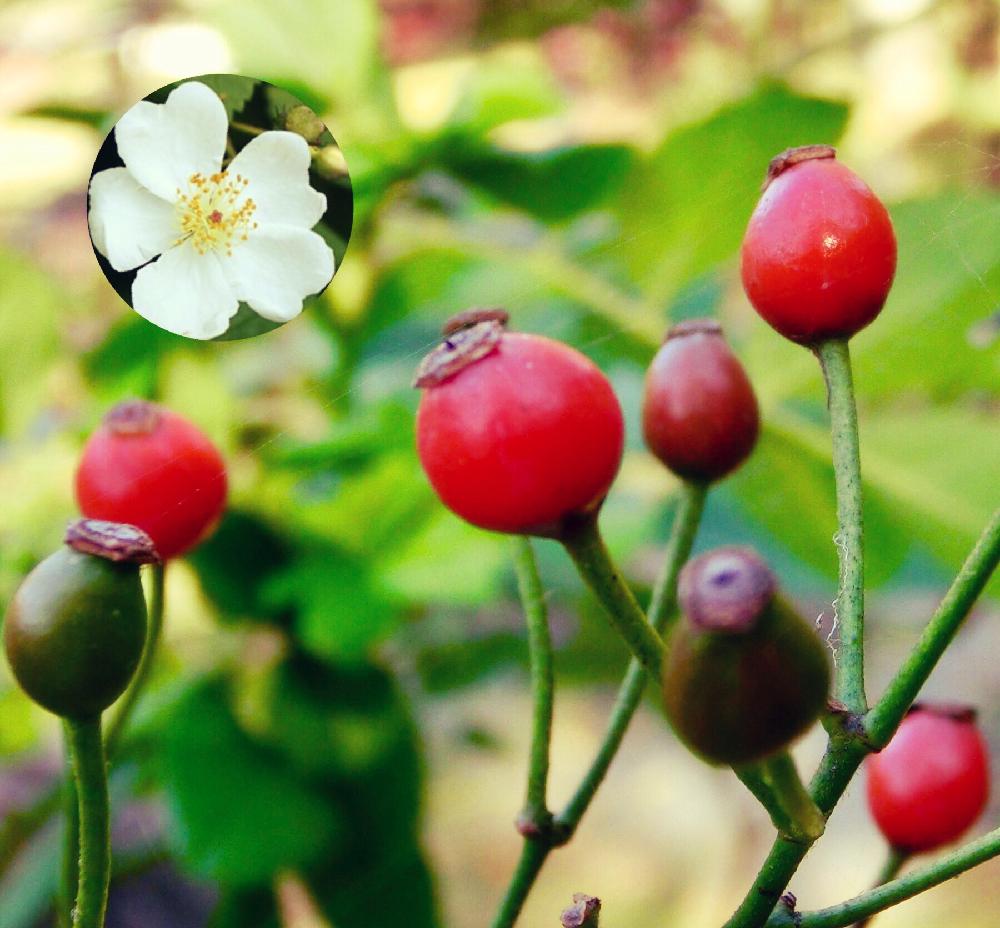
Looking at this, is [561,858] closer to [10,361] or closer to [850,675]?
[10,361]

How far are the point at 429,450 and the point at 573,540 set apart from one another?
5 centimetres

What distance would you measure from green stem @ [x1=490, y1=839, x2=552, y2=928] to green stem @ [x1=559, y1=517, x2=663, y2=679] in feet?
0.36

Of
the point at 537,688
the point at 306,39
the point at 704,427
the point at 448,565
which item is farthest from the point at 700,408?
the point at 306,39

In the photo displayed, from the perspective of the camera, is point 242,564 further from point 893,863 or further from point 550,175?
point 893,863

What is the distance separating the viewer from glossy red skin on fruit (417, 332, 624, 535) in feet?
0.92

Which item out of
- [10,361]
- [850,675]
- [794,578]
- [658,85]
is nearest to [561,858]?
[794,578]

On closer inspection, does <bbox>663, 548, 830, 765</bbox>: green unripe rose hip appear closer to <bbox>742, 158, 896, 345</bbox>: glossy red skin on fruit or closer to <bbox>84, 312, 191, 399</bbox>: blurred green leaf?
<bbox>742, 158, 896, 345</bbox>: glossy red skin on fruit

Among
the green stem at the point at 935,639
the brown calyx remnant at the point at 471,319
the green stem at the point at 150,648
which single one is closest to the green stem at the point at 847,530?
the green stem at the point at 935,639

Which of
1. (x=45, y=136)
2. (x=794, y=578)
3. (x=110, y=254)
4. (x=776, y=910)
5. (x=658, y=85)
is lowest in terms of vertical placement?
(x=776, y=910)

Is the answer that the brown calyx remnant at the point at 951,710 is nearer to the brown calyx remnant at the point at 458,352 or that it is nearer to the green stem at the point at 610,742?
the green stem at the point at 610,742

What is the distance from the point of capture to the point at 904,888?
0.33 metres

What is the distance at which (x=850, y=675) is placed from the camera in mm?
324

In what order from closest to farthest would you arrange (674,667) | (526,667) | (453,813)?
(674,667) < (526,667) < (453,813)

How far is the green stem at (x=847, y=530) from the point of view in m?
0.32
